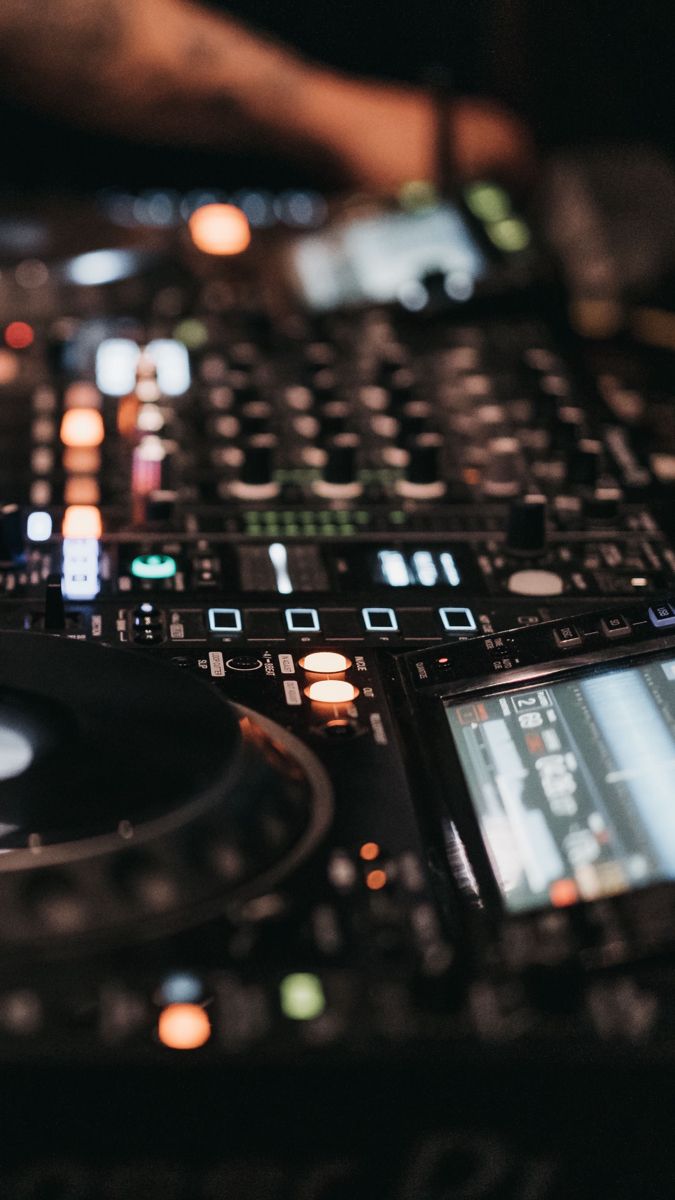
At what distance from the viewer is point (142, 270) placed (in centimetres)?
210

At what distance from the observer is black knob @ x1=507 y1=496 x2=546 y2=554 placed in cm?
142

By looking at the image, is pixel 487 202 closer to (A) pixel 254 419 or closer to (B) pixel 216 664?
(A) pixel 254 419

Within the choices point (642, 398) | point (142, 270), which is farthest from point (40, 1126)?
point (142, 270)

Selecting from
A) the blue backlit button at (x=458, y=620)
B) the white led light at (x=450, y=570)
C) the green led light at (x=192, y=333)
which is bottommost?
the blue backlit button at (x=458, y=620)

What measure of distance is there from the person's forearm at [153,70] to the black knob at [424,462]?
45.8 inches

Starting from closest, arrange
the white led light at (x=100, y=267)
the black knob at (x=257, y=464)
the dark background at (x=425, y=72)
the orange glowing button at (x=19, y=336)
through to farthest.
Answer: the black knob at (x=257, y=464) < the orange glowing button at (x=19, y=336) < the white led light at (x=100, y=267) < the dark background at (x=425, y=72)

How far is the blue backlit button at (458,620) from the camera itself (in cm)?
128

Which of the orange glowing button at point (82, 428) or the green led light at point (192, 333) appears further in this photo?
the green led light at point (192, 333)

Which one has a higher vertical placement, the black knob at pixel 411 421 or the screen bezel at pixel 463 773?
the black knob at pixel 411 421

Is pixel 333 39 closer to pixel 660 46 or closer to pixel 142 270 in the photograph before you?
pixel 660 46

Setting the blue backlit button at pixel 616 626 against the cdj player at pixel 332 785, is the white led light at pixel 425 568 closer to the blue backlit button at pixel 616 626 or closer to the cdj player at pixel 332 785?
the cdj player at pixel 332 785

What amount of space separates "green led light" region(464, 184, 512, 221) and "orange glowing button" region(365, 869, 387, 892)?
1.58m

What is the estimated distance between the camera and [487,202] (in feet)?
7.68

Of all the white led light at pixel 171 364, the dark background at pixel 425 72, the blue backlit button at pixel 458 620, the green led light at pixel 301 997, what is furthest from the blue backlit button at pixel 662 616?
the dark background at pixel 425 72
